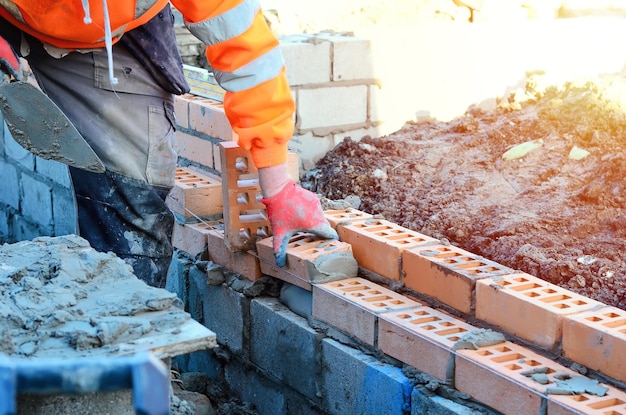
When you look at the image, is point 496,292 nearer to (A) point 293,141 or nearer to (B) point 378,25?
(A) point 293,141

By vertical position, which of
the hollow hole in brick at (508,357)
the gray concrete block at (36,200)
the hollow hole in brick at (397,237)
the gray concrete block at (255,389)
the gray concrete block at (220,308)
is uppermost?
the hollow hole in brick at (397,237)

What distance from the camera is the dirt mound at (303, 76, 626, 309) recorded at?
11.4ft

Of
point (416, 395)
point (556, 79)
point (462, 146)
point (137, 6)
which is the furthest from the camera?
point (556, 79)

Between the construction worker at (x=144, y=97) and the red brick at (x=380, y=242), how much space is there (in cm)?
11

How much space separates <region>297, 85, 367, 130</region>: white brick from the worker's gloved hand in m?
1.85

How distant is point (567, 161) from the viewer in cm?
416

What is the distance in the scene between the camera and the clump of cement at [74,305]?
2064 mm

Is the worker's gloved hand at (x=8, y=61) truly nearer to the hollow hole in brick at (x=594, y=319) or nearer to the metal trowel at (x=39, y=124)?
the metal trowel at (x=39, y=124)

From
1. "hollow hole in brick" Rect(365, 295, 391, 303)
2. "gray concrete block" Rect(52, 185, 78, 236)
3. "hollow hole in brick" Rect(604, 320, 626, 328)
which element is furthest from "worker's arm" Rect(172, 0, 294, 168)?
"gray concrete block" Rect(52, 185, 78, 236)

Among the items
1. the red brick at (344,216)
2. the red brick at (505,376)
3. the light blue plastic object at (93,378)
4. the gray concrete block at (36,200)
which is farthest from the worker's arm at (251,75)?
the gray concrete block at (36,200)

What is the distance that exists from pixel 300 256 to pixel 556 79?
2.39m

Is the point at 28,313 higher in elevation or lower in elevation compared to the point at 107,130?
lower

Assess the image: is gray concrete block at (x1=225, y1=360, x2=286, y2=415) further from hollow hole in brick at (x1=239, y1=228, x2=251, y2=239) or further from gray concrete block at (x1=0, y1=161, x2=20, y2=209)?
gray concrete block at (x1=0, y1=161, x2=20, y2=209)

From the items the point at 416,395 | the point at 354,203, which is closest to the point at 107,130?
the point at 354,203
